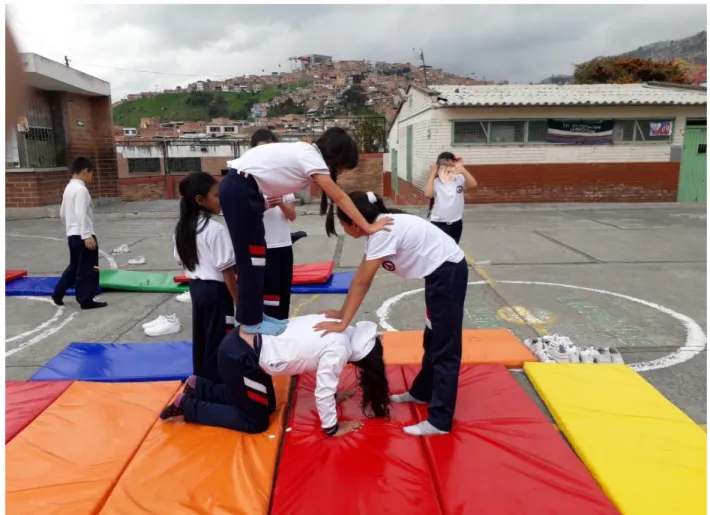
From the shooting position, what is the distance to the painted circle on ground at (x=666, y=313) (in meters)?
4.11

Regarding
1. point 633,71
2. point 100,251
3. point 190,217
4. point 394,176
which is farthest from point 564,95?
point 633,71

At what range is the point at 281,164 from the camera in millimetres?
2996

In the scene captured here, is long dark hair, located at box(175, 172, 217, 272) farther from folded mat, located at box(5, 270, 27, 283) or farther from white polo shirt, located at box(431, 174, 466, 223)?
folded mat, located at box(5, 270, 27, 283)

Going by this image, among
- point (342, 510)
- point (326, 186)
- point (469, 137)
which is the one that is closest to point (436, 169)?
point (326, 186)

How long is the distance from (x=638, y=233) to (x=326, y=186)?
9319 millimetres

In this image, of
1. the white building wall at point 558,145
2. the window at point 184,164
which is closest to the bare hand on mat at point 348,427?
the white building wall at point 558,145

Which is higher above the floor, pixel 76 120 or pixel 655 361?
pixel 76 120

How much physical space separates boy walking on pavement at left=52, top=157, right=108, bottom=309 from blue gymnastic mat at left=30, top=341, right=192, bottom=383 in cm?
146

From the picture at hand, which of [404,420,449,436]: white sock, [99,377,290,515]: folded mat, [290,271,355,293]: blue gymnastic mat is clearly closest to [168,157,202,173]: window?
[290,271,355,293]: blue gymnastic mat

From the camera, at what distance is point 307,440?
9.44ft

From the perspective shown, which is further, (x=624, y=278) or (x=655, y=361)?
(x=624, y=278)

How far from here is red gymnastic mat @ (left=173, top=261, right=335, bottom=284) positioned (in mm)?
6527

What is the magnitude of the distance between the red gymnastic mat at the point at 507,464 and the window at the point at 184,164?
106 ft

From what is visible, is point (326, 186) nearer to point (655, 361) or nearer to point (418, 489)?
point (418, 489)
